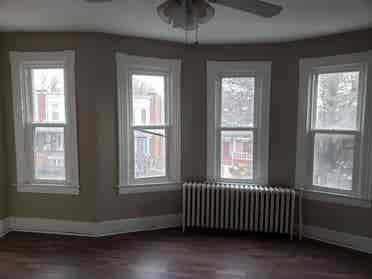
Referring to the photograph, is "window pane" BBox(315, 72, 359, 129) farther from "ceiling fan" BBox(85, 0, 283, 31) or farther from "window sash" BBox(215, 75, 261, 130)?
"ceiling fan" BBox(85, 0, 283, 31)

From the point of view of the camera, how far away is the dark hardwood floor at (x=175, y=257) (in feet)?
8.45

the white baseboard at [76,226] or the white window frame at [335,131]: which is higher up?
the white window frame at [335,131]

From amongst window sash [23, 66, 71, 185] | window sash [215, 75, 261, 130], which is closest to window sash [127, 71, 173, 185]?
window sash [215, 75, 261, 130]

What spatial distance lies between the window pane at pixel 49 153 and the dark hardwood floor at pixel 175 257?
77 cm

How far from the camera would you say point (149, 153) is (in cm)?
354

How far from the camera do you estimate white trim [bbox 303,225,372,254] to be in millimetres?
3018

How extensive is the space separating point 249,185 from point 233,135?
69 centimetres

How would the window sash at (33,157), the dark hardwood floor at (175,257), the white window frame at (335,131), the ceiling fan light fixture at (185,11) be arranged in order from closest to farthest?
the ceiling fan light fixture at (185,11)
the dark hardwood floor at (175,257)
the white window frame at (335,131)
the window sash at (33,157)

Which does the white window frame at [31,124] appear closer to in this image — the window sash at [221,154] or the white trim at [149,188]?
the white trim at [149,188]

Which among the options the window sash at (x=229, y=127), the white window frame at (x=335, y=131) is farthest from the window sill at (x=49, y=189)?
the white window frame at (x=335, y=131)

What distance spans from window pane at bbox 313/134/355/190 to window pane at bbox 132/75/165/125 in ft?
6.55

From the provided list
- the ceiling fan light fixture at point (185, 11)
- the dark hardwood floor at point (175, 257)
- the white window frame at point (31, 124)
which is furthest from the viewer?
the white window frame at point (31, 124)

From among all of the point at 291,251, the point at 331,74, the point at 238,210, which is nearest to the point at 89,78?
the point at 238,210

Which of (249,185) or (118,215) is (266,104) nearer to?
(249,185)
